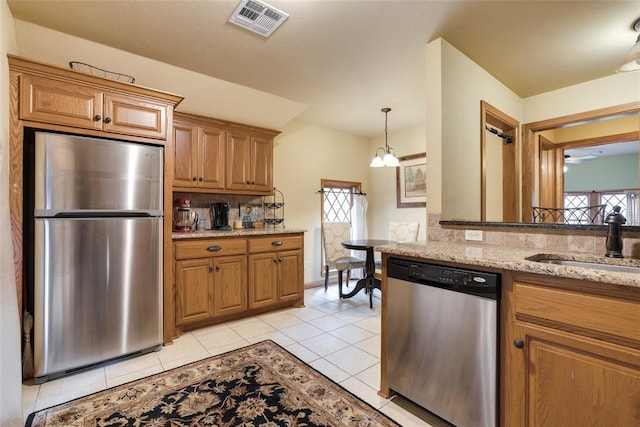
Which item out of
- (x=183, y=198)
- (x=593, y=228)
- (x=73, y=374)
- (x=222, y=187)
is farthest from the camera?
(x=222, y=187)

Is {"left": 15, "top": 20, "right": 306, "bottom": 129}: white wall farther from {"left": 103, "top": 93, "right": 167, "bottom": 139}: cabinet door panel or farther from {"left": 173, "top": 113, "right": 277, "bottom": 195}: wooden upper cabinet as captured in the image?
{"left": 103, "top": 93, "right": 167, "bottom": 139}: cabinet door panel

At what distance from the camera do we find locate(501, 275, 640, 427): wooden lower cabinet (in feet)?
3.23

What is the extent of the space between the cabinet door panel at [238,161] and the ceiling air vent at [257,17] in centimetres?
145

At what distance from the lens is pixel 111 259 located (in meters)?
2.09

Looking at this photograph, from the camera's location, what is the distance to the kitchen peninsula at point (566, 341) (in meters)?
0.98

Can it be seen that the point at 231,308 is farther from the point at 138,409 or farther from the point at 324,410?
the point at 324,410

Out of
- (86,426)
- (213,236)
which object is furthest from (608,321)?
(213,236)

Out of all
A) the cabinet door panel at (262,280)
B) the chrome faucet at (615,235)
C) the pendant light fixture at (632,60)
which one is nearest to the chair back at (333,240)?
the cabinet door panel at (262,280)

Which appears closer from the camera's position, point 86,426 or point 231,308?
point 86,426

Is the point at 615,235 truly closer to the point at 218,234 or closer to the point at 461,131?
the point at 461,131

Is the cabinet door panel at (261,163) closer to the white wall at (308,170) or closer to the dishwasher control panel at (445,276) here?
the white wall at (308,170)

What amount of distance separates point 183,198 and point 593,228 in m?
3.19

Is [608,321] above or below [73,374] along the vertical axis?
above

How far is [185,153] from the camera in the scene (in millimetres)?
2996
